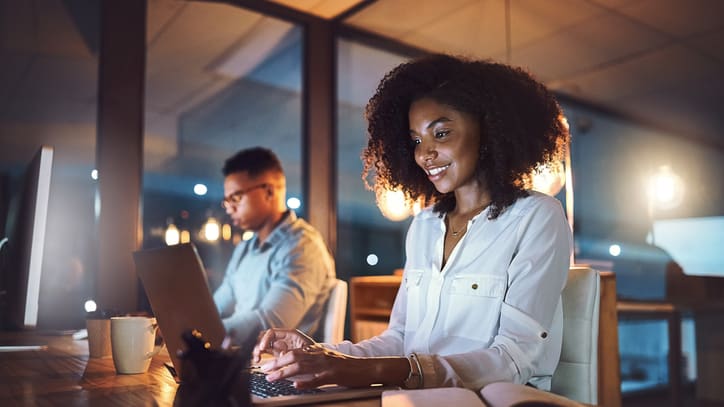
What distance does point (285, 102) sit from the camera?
14.0ft

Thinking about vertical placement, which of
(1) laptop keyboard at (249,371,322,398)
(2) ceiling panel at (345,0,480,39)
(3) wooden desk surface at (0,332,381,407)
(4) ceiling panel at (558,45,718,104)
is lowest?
(3) wooden desk surface at (0,332,381,407)

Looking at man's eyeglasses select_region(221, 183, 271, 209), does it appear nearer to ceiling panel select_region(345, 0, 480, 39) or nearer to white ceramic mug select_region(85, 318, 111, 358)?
white ceramic mug select_region(85, 318, 111, 358)

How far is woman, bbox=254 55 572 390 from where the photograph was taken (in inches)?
50.1

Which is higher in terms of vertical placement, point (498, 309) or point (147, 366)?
point (498, 309)

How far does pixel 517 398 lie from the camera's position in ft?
2.67

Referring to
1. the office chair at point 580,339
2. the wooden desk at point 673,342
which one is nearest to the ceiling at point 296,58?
the wooden desk at point 673,342

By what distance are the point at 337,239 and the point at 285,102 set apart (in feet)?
3.48

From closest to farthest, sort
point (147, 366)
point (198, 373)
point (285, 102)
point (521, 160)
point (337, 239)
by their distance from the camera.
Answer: point (198, 373) < point (147, 366) < point (521, 160) < point (337, 239) < point (285, 102)

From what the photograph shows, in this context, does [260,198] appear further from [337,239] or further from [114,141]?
[337,239]

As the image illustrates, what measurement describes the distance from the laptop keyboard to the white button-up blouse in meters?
0.25

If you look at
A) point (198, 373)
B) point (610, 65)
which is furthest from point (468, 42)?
point (198, 373)

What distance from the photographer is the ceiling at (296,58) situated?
2.81m

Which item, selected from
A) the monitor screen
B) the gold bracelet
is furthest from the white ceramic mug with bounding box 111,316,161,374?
the monitor screen

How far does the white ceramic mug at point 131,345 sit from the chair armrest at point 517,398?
2.47ft
